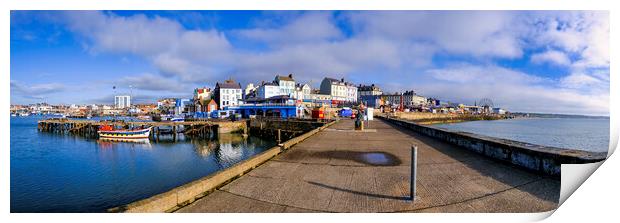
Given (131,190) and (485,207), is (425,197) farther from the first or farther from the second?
(131,190)

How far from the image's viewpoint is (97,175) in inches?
642

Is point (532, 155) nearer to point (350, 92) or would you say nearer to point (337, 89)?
point (337, 89)

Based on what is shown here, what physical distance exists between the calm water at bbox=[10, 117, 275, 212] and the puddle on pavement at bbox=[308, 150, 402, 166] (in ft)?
29.3

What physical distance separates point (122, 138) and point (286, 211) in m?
37.6

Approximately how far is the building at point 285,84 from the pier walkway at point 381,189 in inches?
2879

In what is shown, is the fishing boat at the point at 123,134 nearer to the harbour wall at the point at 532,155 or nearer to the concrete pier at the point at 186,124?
the concrete pier at the point at 186,124

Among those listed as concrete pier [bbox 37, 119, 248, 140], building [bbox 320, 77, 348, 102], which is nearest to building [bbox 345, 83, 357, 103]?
building [bbox 320, 77, 348, 102]

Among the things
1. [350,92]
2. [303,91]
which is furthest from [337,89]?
[303,91]

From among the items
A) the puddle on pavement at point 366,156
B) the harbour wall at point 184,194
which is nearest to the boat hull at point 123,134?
the puddle on pavement at point 366,156

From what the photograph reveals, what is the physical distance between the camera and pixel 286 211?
4.03 meters

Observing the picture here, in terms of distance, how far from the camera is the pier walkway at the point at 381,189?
4.12m

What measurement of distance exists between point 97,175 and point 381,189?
58.9 feet

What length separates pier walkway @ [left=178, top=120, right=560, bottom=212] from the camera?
4125mm

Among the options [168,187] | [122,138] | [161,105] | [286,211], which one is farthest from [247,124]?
[161,105]
